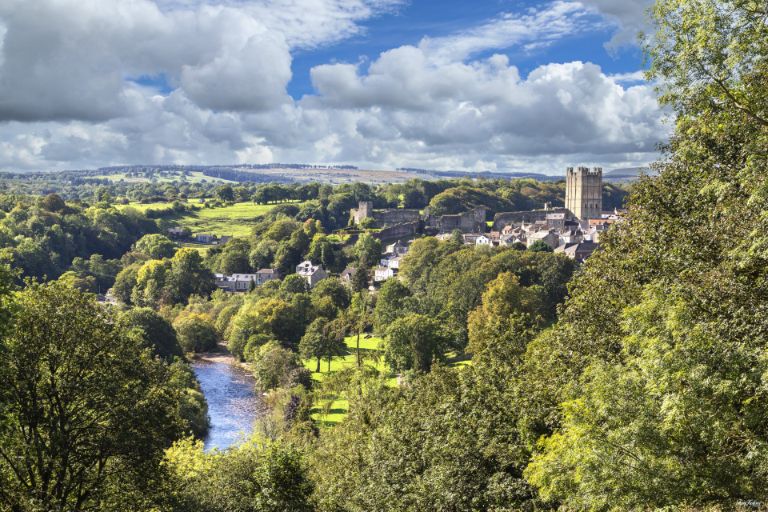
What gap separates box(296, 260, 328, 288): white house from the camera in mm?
100312

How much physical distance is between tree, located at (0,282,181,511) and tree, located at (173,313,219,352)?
194 feet

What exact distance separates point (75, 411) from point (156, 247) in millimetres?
110364

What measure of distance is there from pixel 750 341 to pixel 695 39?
6475 millimetres

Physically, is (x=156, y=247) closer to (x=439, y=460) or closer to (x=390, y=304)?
(x=390, y=304)

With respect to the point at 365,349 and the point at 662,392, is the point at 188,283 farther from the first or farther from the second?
the point at 662,392

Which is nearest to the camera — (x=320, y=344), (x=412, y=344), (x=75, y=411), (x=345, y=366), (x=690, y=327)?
(x=690, y=327)

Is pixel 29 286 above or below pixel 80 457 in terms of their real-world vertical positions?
above

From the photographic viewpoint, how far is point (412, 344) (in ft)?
178

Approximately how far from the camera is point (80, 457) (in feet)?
53.6

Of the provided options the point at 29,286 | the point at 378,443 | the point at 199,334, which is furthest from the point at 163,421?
the point at 199,334

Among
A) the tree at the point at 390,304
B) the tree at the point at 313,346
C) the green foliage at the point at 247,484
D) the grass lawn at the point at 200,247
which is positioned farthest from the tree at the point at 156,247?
the green foliage at the point at 247,484

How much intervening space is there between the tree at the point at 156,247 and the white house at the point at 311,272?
31665 millimetres

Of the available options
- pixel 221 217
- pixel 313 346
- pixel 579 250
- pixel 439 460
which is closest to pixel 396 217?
pixel 221 217

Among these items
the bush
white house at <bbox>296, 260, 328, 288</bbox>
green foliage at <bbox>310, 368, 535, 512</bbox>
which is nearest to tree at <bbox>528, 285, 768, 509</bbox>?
green foliage at <bbox>310, 368, 535, 512</bbox>
